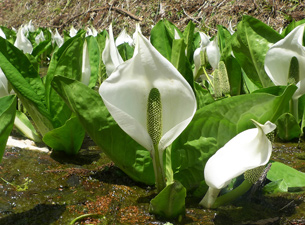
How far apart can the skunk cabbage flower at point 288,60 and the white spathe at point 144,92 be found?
57cm

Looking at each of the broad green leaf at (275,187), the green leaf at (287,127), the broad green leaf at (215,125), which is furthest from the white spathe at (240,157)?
the green leaf at (287,127)

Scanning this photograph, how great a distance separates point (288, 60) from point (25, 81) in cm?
94

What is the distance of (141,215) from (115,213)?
2.8 inches

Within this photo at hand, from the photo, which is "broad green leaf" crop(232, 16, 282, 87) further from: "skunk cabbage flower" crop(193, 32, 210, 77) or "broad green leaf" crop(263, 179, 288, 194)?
"broad green leaf" crop(263, 179, 288, 194)

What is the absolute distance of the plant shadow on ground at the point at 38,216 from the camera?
0.91 m

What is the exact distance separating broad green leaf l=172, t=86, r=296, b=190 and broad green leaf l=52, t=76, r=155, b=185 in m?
0.11

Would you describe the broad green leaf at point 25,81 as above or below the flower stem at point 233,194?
above

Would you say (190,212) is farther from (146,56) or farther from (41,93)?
(41,93)

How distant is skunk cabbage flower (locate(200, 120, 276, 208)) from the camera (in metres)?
0.76

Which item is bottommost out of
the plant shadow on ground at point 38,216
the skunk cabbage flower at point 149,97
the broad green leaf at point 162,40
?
the plant shadow on ground at point 38,216

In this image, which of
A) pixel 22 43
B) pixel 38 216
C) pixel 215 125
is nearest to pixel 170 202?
pixel 215 125

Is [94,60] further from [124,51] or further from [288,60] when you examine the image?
[288,60]

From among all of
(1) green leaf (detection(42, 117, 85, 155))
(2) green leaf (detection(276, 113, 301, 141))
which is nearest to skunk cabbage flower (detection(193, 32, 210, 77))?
(2) green leaf (detection(276, 113, 301, 141))

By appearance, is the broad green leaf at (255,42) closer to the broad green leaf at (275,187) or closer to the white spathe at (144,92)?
the broad green leaf at (275,187)
